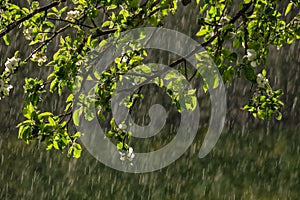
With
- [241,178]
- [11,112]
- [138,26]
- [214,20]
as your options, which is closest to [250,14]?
[214,20]

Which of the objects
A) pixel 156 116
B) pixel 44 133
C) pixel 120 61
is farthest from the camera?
pixel 156 116

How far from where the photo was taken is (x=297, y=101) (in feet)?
57.3

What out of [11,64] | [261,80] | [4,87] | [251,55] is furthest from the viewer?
[11,64]

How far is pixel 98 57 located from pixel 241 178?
11.7 m

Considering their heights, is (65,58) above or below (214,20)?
below

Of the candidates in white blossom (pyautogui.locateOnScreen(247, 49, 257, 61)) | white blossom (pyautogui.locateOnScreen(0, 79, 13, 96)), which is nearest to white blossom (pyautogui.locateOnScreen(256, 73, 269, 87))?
white blossom (pyautogui.locateOnScreen(247, 49, 257, 61))

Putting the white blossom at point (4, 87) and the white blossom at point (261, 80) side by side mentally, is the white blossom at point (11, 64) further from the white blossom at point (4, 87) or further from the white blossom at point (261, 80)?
the white blossom at point (261, 80)

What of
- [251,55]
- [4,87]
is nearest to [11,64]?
[4,87]

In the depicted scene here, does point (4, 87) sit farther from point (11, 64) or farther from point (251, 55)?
point (251, 55)

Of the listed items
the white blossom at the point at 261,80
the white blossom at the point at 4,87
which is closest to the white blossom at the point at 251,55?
the white blossom at the point at 261,80

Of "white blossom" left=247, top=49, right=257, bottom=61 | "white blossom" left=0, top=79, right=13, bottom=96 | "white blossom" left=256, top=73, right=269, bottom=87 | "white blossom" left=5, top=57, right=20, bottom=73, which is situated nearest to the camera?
"white blossom" left=247, top=49, right=257, bottom=61

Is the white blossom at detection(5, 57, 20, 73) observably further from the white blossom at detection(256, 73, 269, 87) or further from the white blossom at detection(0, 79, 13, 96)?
the white blossom at detection(256, 73, 269, 87)

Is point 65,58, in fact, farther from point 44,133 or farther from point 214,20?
point 214,20

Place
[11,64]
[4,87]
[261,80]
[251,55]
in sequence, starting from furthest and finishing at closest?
[11,64] → [4,87] → [261,80] → [251,55]
